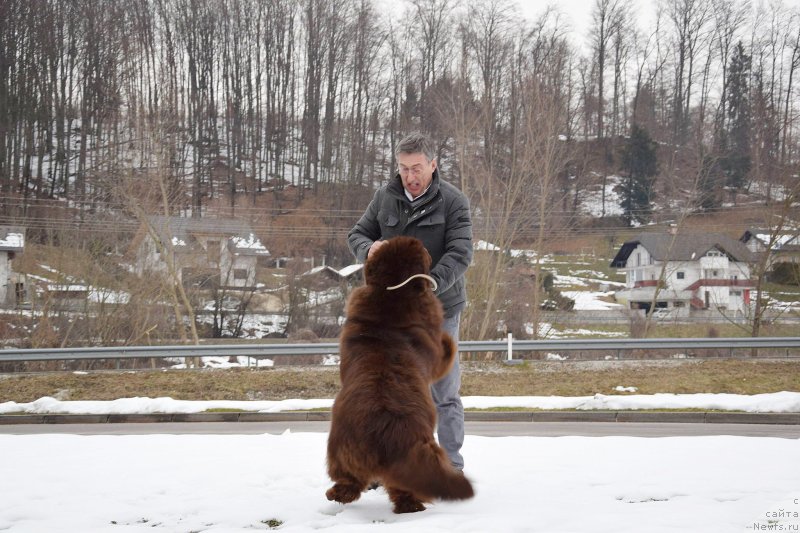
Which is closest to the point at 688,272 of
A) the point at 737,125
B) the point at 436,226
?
the point at 737,125

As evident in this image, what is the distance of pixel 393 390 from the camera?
12.0ft

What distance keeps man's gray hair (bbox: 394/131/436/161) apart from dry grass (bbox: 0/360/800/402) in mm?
9762

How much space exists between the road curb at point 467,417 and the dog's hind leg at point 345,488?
8.01 m

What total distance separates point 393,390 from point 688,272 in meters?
40.4

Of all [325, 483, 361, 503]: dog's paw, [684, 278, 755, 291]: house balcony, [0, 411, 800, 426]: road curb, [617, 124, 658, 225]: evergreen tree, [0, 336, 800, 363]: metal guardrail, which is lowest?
[0, 411, 800, 426]: road curb

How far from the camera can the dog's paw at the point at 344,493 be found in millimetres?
3861

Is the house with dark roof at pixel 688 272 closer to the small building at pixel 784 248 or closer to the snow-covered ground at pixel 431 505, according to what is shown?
the small building at pixel 784 248

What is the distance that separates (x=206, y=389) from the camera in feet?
45.9

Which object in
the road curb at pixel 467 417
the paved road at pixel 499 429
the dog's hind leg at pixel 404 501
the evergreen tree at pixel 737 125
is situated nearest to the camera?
the dog's hind leg at pixel 404 501

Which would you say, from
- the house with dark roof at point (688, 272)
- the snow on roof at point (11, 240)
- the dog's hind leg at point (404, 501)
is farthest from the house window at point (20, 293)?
the house with dark roof at point (688, 272)

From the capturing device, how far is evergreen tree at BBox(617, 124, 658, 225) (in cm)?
5712

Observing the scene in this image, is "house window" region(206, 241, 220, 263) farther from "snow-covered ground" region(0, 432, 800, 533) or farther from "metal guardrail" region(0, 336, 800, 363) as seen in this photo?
"snow-covered ground" region(0, 432, 800, 533)

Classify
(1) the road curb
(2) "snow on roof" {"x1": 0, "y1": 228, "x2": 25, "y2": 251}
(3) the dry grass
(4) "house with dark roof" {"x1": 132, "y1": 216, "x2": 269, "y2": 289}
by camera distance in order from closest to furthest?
(1) the road curb < (3) the dry grass < (4) "house with dark roof" {"x1": 132, "y1": 216, "x2": 269, "y2": 289} < (2) "snow on roof" {"x1": 0, "y1": 228, "x2": 25, "y2": 251}

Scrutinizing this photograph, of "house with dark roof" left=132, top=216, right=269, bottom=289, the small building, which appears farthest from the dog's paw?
the small building
